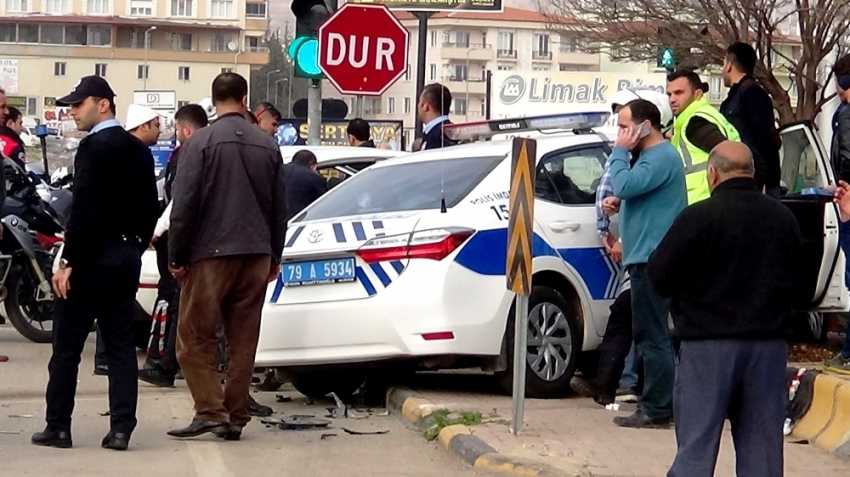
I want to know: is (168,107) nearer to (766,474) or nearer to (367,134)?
(367,134)

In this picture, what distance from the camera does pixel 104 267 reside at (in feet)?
26.0

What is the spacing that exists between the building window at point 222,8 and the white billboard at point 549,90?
2581 inches

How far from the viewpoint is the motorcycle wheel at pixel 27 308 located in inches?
517

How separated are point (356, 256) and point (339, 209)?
947 mm

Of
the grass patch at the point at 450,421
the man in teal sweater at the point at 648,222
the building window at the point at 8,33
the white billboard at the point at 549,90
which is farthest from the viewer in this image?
the building window at the point at 8,33

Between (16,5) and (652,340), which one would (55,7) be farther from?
(652,340)

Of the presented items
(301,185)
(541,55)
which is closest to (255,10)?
(541,55)

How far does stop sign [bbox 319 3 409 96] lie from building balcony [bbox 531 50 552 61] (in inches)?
1866

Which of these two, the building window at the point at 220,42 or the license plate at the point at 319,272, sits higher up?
the building window at the point at 220,42

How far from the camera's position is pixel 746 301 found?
5664 millimetres

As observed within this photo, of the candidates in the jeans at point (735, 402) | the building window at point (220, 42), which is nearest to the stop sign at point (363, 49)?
the jeans at point (735, 402)

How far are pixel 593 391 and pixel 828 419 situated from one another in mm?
1845

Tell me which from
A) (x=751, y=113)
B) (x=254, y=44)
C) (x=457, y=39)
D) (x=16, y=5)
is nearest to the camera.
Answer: (x=751, y=113)

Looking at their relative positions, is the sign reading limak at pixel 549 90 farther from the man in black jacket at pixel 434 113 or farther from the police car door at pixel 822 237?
the police car door at pixel 822 237
